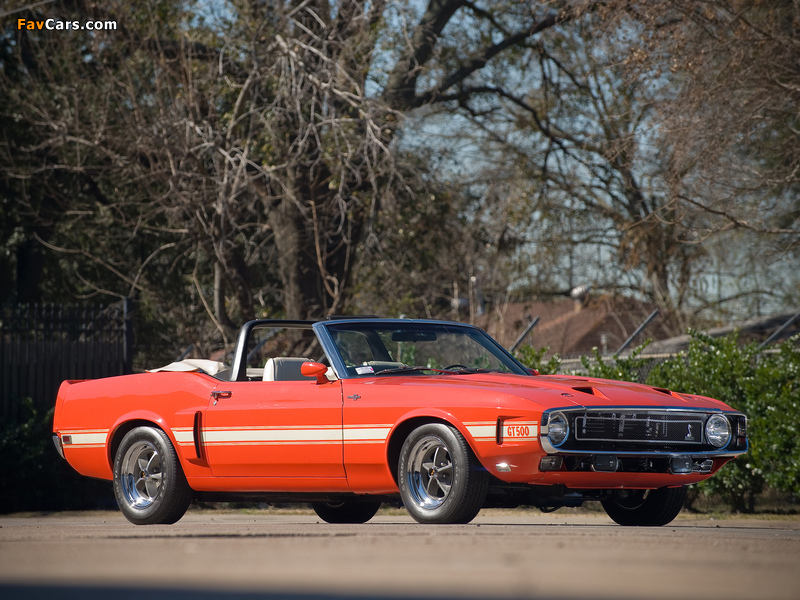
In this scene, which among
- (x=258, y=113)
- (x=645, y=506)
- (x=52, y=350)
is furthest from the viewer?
(x=258, y=113)

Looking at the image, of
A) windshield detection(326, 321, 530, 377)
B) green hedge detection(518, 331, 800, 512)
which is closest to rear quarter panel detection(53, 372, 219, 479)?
windshield detection(326, 321, 530, 377)

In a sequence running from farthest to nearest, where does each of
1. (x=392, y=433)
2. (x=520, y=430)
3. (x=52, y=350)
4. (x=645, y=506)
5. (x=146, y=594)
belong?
1. (x=52, y=350)
2. (x=645, y=506)
3. (x=392, y=433)
4. (x=520, y=430)
5. (x=146, y=594)

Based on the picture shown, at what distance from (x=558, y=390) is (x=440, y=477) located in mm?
972

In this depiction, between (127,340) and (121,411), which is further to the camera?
(127,340)

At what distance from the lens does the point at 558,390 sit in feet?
24.7

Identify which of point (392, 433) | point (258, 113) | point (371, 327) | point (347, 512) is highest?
point (258, 113)

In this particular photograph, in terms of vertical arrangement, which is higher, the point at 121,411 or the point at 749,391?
the point at 121,411

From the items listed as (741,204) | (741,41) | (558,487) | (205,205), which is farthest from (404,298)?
(558,487)

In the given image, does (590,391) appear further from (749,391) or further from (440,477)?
(749,391)

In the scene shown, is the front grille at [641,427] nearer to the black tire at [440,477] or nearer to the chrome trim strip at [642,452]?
the chrome trim strip at [642,452]

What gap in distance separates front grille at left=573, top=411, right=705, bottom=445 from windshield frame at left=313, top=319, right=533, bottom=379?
59.9 inches

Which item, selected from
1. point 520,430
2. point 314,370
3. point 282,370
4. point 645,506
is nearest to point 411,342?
point 282,370

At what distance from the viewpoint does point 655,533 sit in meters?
7.19

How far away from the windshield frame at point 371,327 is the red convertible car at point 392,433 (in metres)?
0.01
